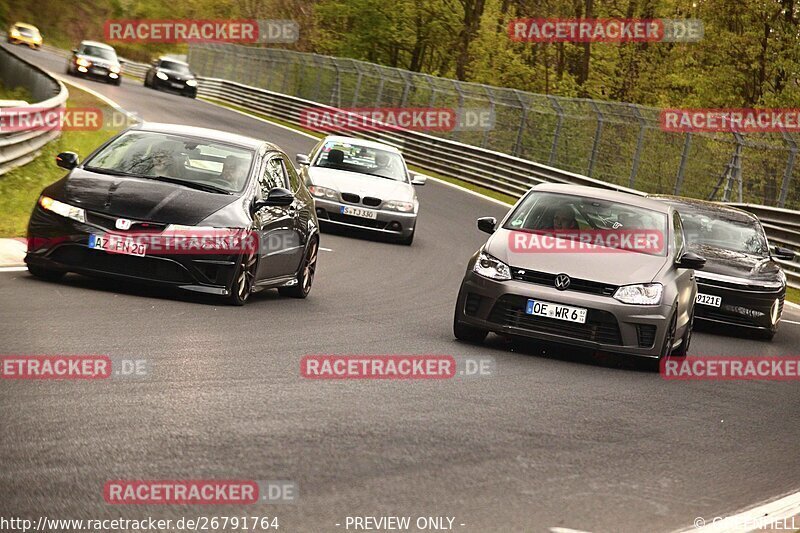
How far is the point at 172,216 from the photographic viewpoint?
11.1 metres

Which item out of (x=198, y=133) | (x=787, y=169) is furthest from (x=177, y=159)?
(x=787, y=169)


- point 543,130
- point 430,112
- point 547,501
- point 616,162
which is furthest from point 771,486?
point 430,112

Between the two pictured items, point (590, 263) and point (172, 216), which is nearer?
point (172, 216)

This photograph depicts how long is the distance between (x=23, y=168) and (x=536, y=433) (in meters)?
14.1

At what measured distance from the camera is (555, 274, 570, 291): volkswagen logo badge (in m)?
11.1

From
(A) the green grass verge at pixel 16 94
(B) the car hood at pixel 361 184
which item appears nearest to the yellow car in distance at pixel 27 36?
(A) the green grass verge at pixel 16 94

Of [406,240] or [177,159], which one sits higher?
[177,159]

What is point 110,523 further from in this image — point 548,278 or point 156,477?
point 548,278

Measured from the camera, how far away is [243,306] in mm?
11953

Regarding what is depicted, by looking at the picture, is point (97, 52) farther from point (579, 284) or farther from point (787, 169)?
point (579, 284)

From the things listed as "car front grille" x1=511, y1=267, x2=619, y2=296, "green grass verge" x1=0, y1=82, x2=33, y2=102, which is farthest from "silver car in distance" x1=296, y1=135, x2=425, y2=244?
"green grass verge" x1=0, y1=82, x2=33, y2=102

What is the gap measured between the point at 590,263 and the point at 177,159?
12.6 feet

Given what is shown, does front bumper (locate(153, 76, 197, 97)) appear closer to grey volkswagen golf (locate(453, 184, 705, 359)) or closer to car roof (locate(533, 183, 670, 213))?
car roof (locate(533, 183, 670, 213))

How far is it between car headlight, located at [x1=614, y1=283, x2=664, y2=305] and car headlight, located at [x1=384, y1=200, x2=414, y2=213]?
1039 cm
